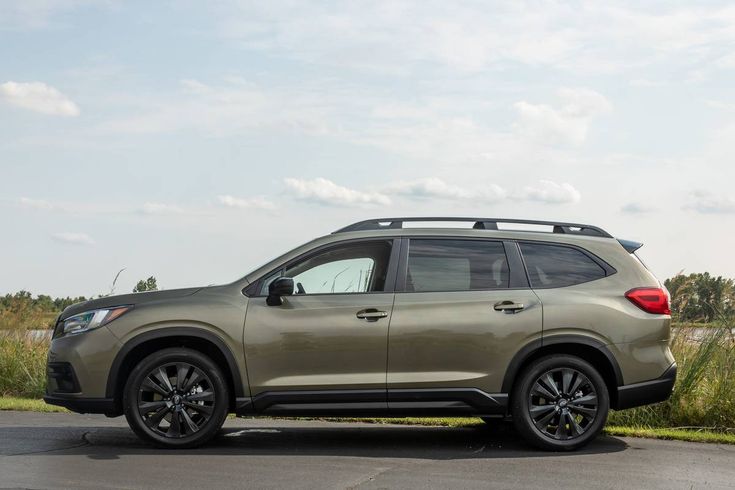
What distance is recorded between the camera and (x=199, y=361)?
884 cm

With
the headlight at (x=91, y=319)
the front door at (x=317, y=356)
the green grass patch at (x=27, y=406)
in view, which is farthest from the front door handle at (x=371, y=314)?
the green grass patch at (x=27, y=406)

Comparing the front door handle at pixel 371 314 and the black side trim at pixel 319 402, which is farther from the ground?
the front door handle at pixel 371 314

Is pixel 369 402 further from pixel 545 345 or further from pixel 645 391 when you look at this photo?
A: pixel 645 391

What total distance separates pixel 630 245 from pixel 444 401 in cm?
231

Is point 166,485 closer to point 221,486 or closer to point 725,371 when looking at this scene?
point 221,486

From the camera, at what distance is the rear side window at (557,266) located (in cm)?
924

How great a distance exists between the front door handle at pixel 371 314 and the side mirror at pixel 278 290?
624mm

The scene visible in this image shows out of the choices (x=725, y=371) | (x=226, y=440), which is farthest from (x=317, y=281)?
(x=725, y=371)

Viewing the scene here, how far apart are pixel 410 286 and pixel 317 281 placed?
2.68 feet

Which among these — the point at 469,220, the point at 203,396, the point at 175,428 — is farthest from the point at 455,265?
the point at 175,428

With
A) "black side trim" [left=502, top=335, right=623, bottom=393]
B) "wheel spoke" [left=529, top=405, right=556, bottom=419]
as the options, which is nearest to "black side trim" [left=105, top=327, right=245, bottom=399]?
"black side trim" [left=502, top=335, right=623, bottom=393]

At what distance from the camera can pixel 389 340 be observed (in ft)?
29.0

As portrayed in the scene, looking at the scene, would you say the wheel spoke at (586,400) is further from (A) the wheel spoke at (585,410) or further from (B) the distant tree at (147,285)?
(B) the distant tree at (147,285)

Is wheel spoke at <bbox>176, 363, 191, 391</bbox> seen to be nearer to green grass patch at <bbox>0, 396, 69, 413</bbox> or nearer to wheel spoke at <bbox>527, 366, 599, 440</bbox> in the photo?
wheel spoke at <bbox>527, 366, 599, 440</bbox>
